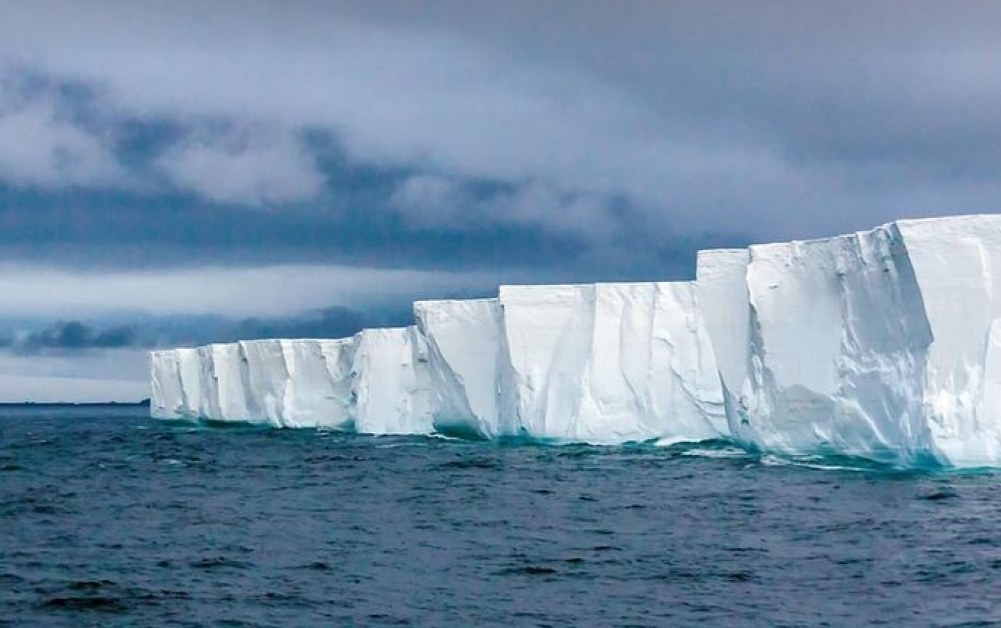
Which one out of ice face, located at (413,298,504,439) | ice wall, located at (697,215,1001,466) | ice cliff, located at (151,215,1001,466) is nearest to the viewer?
ice wall, located at (697,215,1001,466)

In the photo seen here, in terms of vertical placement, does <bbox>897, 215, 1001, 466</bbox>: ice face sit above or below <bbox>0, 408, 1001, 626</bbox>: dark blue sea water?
above

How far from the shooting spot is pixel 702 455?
24.2 m

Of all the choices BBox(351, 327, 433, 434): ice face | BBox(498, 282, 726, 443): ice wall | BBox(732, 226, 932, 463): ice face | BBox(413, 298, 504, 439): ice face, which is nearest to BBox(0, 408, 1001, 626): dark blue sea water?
BBox(732, 226, 932, 463): ice face

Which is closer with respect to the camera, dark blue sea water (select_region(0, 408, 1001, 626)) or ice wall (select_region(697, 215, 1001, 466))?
dark blue sea water (select_region(0, 408, 1001, 626))

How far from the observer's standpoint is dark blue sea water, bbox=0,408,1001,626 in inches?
406

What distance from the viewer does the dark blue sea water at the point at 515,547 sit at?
10305mm

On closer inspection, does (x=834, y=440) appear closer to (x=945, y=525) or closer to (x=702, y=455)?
(x=702, y=455)

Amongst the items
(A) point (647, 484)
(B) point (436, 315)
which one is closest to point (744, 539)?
(A) point (647, 484)

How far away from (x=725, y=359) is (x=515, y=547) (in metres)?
11.8

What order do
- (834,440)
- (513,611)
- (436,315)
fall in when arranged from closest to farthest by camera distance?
1. (513,611)
2. (834,440)
3. (436,315)

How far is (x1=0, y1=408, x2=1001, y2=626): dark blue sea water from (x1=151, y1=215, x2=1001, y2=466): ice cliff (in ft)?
3.31

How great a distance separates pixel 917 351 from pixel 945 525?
5582 mm

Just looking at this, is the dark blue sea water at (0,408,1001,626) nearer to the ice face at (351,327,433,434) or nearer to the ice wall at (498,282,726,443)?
the ice wall at (498,282,726,443)

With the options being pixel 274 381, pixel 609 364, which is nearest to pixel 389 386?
pixel 274 381
